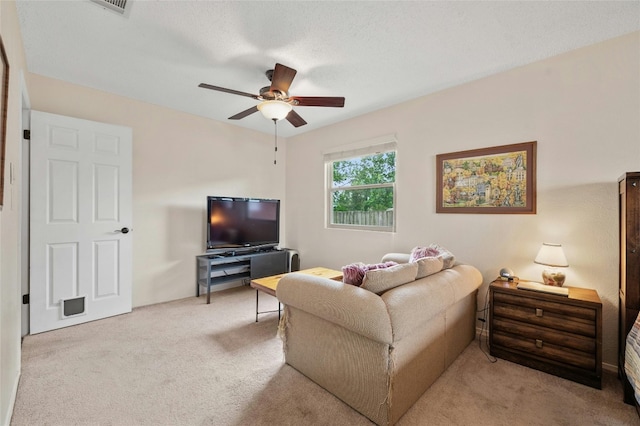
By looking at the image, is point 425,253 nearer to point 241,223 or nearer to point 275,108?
point 275,108

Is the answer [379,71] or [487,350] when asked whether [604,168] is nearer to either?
[487,350]

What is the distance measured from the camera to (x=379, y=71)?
2.64 metres

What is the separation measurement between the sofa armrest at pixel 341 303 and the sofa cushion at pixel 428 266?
0.59 m

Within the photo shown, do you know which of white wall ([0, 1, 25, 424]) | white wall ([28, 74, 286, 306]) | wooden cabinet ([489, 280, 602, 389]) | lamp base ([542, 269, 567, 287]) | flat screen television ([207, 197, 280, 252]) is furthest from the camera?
flat screen television ([207, 197, 280, 252])

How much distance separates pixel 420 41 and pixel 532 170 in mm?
1503

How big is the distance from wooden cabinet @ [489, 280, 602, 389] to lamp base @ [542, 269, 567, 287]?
4.0 inches

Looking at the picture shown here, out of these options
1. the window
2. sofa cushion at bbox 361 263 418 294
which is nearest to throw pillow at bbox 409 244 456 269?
sofa cushion at bbox 361 263 418 294

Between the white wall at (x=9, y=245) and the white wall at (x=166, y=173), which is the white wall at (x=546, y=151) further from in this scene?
the white wall at (x=9, y=245)

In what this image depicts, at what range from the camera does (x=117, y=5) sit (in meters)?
1.84

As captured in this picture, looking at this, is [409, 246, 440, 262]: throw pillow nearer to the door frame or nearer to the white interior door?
the white interior door

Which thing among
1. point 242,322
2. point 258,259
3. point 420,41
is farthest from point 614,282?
point 258,259

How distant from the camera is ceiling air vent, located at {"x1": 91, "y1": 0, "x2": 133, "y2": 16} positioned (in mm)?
1804

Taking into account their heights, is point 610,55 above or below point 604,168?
above

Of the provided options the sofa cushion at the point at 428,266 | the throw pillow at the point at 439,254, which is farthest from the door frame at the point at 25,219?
the throw pillow at the point at 439,254
